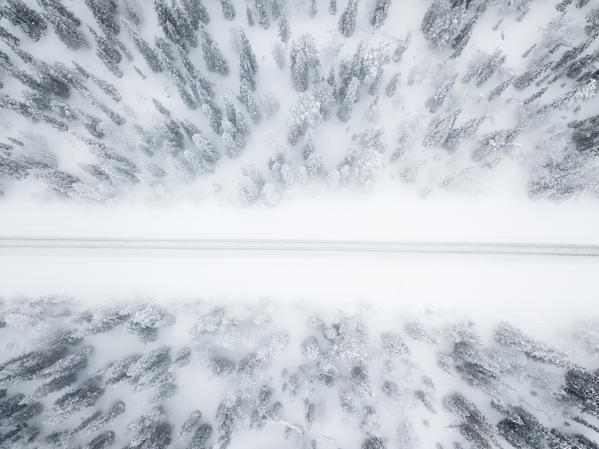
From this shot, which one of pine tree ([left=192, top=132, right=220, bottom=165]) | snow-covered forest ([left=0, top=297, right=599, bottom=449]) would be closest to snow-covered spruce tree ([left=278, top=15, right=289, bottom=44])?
pine tree ([left=192, top=132, right=220, bottom=165])

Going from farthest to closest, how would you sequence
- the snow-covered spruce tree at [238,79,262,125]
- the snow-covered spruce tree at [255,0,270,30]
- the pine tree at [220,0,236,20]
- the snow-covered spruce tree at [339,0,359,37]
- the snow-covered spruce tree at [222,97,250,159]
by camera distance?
the pine tree at [220,0,236,20] < the snow-covered spruce tree at [255,0,270,30] < the snow-covered spruce tree at [339,0,359,37] < the snow-covered spruce tree at [238,79,262,125] < the snow-covered spruce tree at [222,97,250,159]

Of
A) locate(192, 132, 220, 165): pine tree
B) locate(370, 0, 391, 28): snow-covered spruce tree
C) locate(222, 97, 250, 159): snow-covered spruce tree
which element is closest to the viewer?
locate(192, 132, 220, 165): pine tree

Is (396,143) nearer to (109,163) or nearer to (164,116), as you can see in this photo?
(164,116)

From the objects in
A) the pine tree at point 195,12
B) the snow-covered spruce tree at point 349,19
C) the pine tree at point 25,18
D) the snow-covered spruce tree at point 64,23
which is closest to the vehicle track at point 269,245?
the snow-covered spruce tree at point 64,23

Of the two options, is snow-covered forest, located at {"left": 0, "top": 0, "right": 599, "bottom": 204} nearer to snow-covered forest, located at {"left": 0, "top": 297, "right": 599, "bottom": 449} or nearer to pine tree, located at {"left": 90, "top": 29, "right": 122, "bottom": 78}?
pine tree, located at {"left": 90, "top": 29, "right": 122, "bottom": 78}

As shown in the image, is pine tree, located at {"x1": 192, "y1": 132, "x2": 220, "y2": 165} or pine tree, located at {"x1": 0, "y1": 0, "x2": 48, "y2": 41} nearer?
pine tree, located at {"x1": 192, "y1": 132, "x2": 220, "y2": 165}

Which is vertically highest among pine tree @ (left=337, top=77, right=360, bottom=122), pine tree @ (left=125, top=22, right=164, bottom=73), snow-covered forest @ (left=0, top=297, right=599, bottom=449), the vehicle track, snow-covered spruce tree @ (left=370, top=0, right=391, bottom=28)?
snow-covered spruce tree @ (left=370, top=0, right=391, bottom=28)
